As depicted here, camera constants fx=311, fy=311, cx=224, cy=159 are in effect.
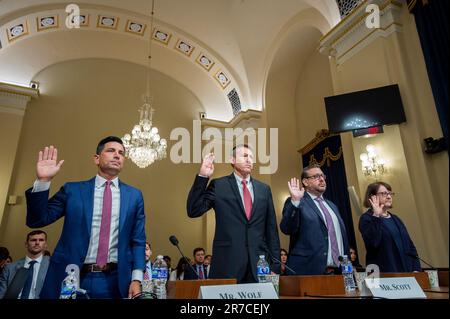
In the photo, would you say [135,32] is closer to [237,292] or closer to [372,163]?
[372,163]

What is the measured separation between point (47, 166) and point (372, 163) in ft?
11.9

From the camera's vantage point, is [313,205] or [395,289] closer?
[395,289]

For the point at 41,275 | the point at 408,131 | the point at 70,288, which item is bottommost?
the point at 41,275

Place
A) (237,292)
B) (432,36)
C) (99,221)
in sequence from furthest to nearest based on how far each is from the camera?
(432,36)
(99,221)
(237,292)

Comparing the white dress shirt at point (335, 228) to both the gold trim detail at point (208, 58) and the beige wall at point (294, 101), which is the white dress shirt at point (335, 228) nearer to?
the beige wall at point (294, 101)

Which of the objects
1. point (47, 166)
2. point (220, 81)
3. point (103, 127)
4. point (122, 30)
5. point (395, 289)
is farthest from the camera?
point (220, 81)

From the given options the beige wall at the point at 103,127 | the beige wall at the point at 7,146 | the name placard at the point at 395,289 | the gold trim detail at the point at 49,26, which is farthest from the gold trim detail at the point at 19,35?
the name placard at the point at 395,289

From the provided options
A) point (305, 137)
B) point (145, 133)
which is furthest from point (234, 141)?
point (145, 133)

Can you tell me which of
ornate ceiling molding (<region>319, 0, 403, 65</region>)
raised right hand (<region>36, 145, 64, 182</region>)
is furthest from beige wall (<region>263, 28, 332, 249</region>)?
raised right hand (<region>36, 145, 64, 182</region>)

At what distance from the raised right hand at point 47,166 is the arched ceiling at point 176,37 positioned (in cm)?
510

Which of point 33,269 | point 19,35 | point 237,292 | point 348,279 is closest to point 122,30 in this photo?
point 19,35

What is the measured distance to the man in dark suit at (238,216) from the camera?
5.93 ft

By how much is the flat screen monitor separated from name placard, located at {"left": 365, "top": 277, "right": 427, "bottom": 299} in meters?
2.95

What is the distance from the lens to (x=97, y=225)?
1569 millimetres
